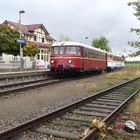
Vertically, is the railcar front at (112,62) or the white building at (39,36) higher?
the white building at (39,36)

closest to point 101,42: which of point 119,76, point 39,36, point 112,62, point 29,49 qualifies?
point 39,36

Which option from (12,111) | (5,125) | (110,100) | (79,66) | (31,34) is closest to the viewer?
(5,125)

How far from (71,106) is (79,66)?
48.7 feet

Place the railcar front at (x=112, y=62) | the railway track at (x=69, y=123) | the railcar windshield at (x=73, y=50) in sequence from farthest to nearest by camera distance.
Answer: the railcar front at (x=112, y=62)
the railcar windshield at (x=73, y=50)
the railway track at (x=69, y=123)

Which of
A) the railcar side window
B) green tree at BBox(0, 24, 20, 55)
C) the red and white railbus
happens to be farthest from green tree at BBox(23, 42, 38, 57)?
the red and white railbus

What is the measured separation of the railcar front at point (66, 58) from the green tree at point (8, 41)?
1097 inches

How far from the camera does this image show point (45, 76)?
27.4 m

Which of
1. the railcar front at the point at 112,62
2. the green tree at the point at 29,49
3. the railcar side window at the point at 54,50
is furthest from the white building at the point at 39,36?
the railcar side window at the point at 54,50

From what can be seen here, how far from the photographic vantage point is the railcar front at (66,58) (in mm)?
24953

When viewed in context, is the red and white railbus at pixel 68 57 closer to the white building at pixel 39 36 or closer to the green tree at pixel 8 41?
the green tree at pixel 8 41

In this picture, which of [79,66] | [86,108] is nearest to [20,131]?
[86,108]

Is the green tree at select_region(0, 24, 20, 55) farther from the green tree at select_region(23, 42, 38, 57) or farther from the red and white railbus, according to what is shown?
the red and white railbus

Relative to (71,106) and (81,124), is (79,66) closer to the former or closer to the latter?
(71,106)

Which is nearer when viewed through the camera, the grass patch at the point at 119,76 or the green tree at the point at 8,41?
the grass patch at the point at 119,76
